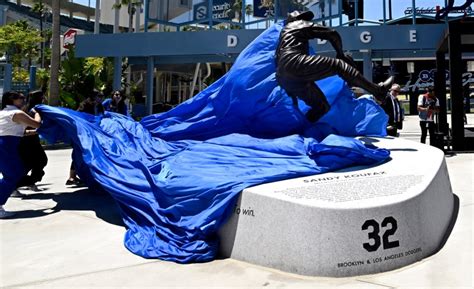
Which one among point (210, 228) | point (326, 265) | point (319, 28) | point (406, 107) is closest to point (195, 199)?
point (210, 228)

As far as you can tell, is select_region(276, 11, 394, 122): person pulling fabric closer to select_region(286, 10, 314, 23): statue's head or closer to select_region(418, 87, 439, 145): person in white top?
select_region(286, 10, 314, 23): statue's head

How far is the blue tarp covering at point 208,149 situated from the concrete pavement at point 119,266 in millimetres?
267

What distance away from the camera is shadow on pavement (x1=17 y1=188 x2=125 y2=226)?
217 inches

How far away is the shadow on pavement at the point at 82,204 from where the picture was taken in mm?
5502

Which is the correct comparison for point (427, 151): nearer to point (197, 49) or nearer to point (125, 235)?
point (125, 235)

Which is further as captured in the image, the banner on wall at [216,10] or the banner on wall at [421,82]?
the banner on wall at [421,82]

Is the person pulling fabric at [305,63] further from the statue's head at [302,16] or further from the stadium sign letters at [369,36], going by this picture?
the stadium sign letters at [369,36]

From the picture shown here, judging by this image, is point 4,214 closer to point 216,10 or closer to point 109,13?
point 216,10

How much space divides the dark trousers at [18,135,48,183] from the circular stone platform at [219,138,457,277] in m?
3.48

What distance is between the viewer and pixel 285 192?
3688mm

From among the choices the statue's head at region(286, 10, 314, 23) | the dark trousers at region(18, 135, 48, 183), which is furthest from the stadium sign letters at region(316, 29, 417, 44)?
the dark trousers at region(18, 135, 48, 183)

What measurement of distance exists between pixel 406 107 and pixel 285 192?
4257 centimetres

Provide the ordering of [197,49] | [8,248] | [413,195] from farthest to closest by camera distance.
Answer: [197,49] < [8,248] < [413,195]

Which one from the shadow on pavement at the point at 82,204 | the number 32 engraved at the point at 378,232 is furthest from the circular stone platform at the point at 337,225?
the shadow on pavement at the point at 82,204
